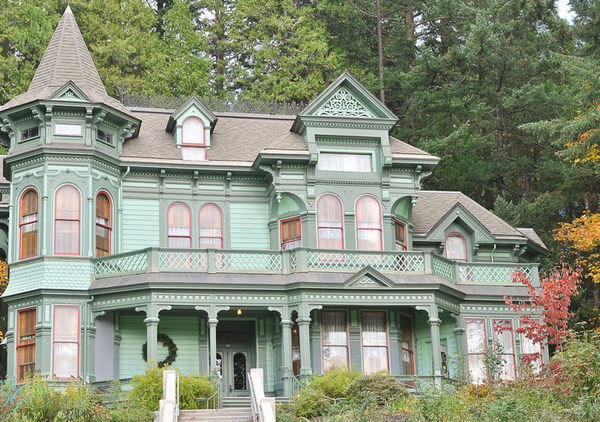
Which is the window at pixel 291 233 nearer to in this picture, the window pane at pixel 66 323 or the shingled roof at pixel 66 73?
the shingled roof at pixel 66 73

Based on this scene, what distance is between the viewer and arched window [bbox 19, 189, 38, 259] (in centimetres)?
3038

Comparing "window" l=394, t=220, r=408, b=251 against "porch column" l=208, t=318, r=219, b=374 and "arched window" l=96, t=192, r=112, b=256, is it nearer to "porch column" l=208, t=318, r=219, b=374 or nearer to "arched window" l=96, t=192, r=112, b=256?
"porch column" l=208, t=318, r=219, b=374

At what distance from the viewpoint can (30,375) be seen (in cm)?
2833

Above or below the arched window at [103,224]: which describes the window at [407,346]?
below

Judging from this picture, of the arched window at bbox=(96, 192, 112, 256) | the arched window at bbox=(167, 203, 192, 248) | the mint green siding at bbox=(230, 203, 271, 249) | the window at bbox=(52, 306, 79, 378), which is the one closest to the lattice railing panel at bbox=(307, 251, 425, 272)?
the mint green siding at bbox=(230, 203, 271, 249)

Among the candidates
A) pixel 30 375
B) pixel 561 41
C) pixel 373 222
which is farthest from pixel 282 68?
pixel 30 375

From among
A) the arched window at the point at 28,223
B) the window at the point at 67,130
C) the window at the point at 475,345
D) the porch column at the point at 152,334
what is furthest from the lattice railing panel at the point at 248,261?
the window at the point at 475,345

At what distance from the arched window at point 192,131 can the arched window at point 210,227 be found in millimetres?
2403

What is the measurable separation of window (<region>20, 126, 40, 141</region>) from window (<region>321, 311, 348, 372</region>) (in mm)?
10850

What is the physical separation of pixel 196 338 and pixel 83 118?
25.9ft

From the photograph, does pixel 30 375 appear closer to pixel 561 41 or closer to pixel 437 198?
pixel 437 198

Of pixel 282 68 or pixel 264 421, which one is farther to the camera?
pixel 282 68

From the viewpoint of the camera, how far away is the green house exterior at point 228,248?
2948 cm

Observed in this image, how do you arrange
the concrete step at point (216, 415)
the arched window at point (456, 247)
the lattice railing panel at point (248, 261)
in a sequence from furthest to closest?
1. the arched window at point (456, 247)
2. the lattice railing panel at point (248, 261)
3. the concrete step at point (216, 415)
